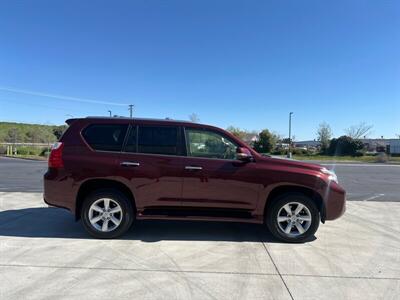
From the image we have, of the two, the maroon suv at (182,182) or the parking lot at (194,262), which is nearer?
the parking lot at (194,262)

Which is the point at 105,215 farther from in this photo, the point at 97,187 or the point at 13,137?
the point at 13,137

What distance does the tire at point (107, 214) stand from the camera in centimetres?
600

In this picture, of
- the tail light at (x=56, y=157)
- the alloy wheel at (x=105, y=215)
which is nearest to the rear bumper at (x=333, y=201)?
the alloy wheel at (x=105, y=215)

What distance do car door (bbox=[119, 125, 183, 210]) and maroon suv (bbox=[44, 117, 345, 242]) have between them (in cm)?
2

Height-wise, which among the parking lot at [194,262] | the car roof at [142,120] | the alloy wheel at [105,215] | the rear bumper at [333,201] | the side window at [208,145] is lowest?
the parking lot at [194,262]

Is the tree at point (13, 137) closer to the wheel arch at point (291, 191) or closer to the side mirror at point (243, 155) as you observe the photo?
the side mirror at point (243, 155)

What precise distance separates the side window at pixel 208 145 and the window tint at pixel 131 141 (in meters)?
0.83

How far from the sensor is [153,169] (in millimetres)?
5973

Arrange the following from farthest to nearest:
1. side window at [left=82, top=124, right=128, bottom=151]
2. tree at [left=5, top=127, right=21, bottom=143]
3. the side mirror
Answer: tree at [left=5, top=127, right=21, bottom=143] → side window at [left=82, top=124, right=128, bottom=151] → the side mirror

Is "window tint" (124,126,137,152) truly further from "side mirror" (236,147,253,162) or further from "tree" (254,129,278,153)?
"tree" (254,129,278,153)

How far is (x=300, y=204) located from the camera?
236 inches

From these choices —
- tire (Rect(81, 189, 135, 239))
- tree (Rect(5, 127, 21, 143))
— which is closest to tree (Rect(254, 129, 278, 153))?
tree (Rect(5, 127, 21, 143))

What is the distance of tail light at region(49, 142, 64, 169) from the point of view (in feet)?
19.9

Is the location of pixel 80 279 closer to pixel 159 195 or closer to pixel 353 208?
pixel 159 195
